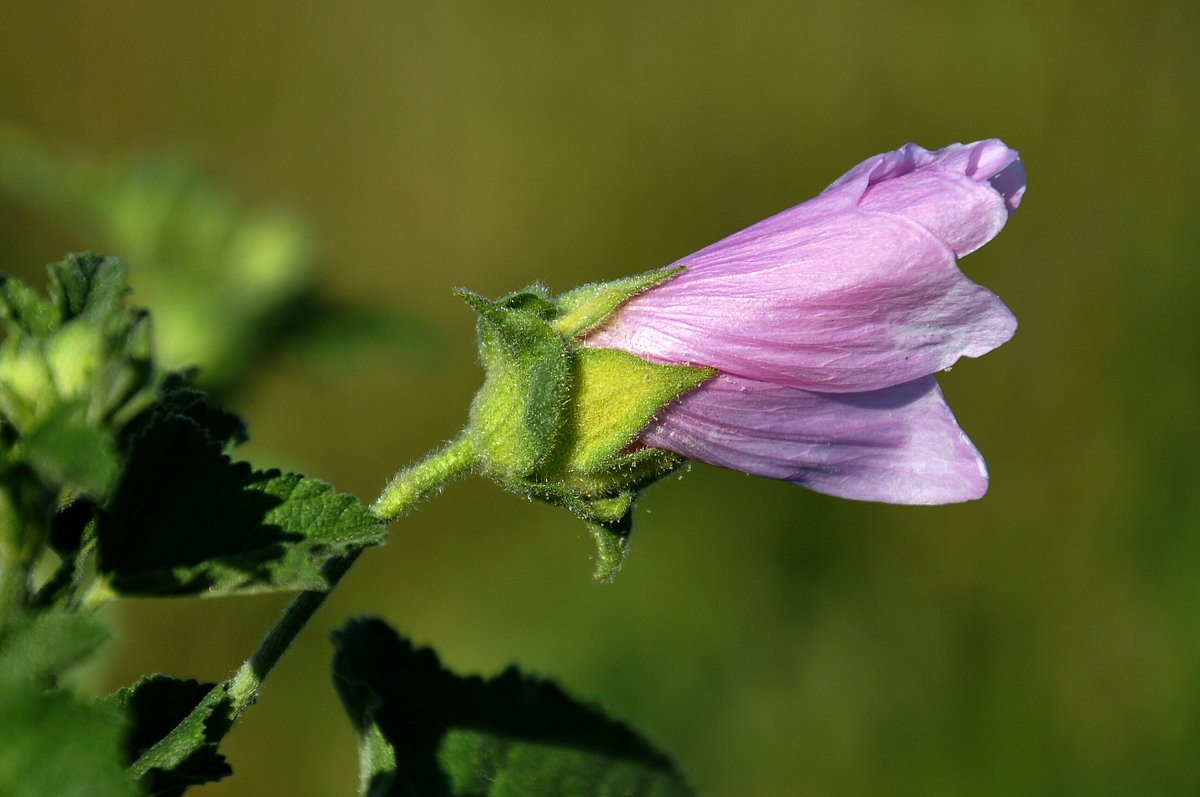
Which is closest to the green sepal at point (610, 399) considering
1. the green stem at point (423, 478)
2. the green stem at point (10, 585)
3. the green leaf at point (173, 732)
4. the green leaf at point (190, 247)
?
the green stem at point (423, 478)

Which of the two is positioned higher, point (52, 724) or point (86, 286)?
point (86, 286)

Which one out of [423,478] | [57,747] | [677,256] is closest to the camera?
[57,747]

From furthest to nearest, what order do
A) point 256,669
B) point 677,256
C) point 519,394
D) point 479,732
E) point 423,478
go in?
1. point 677,256
2. point 479,732
3. point 519,394
4. point 423,478
5. point 256,669

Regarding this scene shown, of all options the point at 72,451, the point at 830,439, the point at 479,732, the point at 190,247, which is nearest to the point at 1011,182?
the point at 830,439

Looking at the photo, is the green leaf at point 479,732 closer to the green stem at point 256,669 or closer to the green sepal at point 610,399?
the green stem at point 256,669

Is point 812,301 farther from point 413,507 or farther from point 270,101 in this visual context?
point 270,101

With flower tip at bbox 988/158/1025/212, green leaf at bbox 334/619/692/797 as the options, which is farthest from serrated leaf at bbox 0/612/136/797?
flower tip at bbox 988/158/1025/212

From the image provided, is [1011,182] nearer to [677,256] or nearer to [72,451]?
[72,451]
